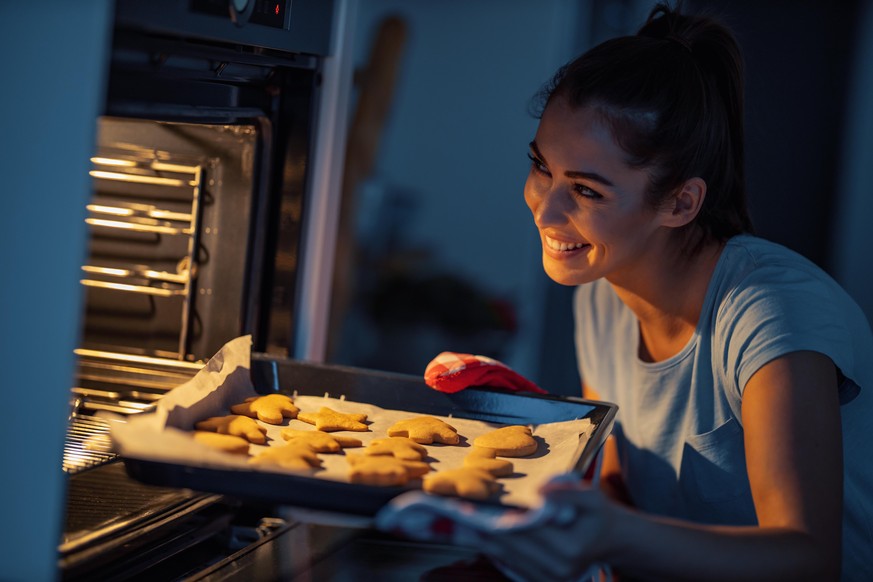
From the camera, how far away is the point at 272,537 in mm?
1296

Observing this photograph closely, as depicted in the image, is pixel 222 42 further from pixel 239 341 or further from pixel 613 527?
pixel 613 527

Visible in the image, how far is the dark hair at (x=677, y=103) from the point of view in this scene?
4.25ft

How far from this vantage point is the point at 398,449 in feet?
3.74

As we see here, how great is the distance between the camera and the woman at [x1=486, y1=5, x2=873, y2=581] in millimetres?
1095

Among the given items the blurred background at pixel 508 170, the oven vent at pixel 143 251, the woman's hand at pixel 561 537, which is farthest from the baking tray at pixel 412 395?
the blurred background at pixel 508 170

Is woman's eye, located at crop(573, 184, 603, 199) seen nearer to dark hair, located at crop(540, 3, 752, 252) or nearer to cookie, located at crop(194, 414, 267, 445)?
dark hair, located at crop(540, 3, 752, 252)

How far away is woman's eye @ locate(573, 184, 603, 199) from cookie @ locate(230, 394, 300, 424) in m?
0.49

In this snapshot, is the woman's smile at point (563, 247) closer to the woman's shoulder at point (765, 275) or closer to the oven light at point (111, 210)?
the woman's shoulder at point (765, 275)

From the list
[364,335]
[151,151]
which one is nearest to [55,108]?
[151,151]

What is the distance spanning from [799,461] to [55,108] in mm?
878

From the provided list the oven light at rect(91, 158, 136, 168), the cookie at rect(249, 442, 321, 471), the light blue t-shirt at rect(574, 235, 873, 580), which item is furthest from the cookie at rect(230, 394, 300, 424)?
Result: the light blue t-shirt at rect(574, 235, 873, 580)

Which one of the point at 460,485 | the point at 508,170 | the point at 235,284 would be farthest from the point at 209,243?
the point at 508,170

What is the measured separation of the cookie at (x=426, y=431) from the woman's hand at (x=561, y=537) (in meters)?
0.38

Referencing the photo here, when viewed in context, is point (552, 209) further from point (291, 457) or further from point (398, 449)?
point (291, 457)
